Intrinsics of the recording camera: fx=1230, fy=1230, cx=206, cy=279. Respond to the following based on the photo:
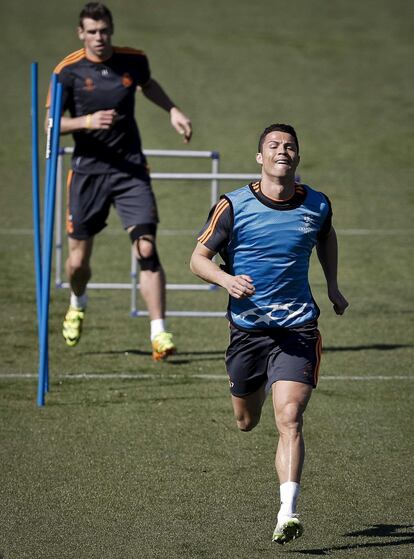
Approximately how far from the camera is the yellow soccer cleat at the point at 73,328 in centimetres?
1073

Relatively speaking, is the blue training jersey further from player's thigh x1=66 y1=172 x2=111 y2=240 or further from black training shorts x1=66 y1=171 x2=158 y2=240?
player's thigh x1=66 y1=172 x2=111 y2=240

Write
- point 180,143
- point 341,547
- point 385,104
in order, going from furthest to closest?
point 385,104
point 180,143
point 341,547

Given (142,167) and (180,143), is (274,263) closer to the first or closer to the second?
(142,167)

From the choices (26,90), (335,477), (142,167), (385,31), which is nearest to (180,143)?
(26,90)

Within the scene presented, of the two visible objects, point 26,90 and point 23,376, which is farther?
point 26,90

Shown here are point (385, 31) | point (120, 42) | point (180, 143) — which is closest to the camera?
point (180, 143)

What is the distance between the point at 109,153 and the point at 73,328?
1558mm

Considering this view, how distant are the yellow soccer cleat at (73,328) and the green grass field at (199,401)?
20 centimetres

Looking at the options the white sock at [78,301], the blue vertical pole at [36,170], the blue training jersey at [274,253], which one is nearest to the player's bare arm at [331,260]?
the blue training jersey at [274,253]

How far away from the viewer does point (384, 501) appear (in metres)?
→ 7.06

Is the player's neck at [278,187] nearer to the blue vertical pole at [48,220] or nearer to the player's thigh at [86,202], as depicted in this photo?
the blue vertical pole at [48,220]

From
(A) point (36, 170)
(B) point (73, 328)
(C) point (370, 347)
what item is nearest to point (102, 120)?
(A) point (36, 170)

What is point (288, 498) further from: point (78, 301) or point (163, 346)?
point (78, 301)

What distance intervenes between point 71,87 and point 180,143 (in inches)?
551
